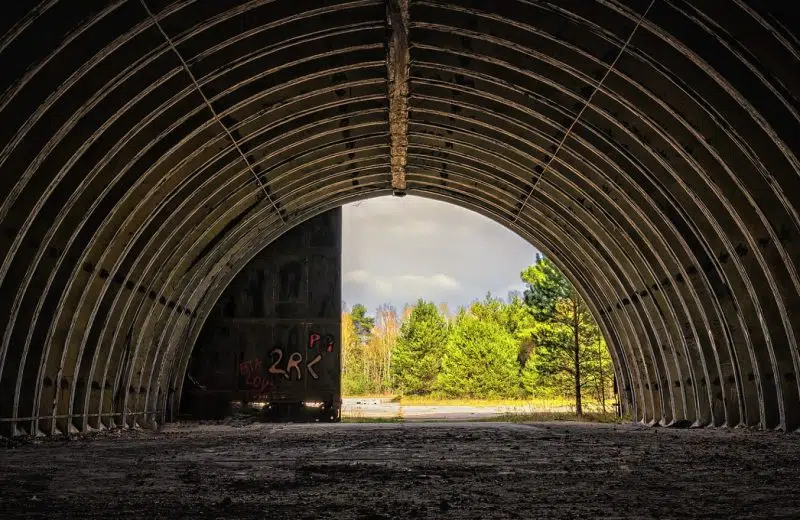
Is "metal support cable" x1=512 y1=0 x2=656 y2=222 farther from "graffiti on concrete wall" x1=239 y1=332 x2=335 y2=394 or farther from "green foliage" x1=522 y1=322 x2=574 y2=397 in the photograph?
"green foliage" x1=522 y1=322 x2=574 y2=397

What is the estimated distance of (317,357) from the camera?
22.4m

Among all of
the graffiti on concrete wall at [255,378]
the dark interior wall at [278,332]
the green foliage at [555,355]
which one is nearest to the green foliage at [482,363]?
the green foliage at [555,355]

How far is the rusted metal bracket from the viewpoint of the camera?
Result: 496 inches

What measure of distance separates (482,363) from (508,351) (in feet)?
7.06

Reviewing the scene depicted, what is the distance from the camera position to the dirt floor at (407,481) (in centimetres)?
475

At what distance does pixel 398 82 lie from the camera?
15.1 m

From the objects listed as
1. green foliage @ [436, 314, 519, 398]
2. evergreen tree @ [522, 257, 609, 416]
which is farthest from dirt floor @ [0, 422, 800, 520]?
green foliage @ [436, 314, 519, 398]

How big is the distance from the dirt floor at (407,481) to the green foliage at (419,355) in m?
56.9

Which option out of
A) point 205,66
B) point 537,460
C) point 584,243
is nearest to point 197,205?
point 205,66

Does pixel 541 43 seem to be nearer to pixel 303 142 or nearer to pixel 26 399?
pixel 303 142

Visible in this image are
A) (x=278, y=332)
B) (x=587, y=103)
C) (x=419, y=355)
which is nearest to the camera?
(x=587, y=103)

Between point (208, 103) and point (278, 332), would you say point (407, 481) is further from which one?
point (278, 332)

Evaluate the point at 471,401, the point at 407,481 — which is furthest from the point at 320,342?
the point at 471,401

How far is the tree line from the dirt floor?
25734mm
